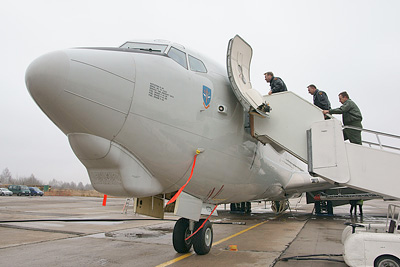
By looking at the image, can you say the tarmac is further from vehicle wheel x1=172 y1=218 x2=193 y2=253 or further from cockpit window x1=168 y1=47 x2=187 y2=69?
cockpit window x1=168 y1=47 x2=187 y2=69

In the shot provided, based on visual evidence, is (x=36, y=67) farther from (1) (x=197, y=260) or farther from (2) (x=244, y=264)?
(2) (x=244, y=264)

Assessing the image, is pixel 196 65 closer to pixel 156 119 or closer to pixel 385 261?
pixel 156 119

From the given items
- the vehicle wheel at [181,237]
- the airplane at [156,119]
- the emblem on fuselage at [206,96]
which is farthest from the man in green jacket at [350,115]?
the vehicle wheel at [181,237]

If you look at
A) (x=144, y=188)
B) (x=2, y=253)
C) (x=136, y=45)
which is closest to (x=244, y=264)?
(x=144, y=188)

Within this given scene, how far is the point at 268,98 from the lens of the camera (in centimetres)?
681

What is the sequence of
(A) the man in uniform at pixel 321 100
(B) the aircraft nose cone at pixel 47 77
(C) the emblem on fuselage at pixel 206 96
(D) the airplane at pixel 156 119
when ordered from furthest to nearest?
(A) the man in uniform at pixel 321 100
(C) the emblem on fuselage at pixel 206 96
(D) the airplane at pixel 156 119
(B) the aircraft nose cone at pixel 47 77

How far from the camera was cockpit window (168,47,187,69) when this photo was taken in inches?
226

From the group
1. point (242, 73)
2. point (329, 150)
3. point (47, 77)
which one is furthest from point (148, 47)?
point (329, 150)

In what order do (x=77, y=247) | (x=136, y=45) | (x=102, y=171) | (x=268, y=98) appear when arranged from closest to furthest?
(x=102, y=171)
(x=136, y=45)
(x=268, y=98)
(x=77, y=247)

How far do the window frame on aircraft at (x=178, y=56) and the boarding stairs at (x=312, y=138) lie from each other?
925mm

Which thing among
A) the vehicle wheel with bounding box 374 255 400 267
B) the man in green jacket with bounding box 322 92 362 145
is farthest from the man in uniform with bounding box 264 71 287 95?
the vehicle wheel with bounding box 374 255 400 267

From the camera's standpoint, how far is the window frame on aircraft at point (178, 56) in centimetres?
573

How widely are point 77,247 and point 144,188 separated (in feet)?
13.1

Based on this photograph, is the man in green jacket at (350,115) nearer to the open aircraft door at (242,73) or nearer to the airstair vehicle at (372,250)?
the open aircraft door at (242,73)
